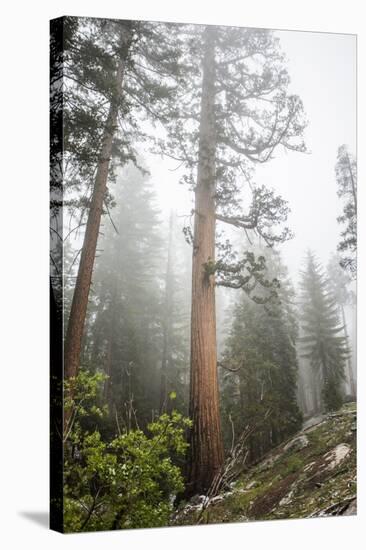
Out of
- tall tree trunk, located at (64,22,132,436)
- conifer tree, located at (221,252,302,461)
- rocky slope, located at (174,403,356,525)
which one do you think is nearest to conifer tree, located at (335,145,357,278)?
conifer tree, located at (221,252,302,461)

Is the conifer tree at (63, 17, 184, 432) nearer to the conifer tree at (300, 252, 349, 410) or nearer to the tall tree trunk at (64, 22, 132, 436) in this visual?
the tall tree trunk at (64, 22, 132, 436)

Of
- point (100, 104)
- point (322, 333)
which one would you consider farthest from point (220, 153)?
point (322, 333)

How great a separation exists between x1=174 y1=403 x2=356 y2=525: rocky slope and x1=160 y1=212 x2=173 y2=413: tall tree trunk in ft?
3.66

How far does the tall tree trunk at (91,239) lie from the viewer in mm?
7109

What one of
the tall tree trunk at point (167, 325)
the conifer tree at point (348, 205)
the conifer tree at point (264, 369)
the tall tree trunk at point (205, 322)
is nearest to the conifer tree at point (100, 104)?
the tall tree trunk at point (205, 322)

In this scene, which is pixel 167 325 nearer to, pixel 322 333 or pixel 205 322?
pixel 205 322

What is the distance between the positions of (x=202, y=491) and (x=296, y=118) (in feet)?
13.0

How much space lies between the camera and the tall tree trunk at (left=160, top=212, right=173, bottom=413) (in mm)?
7439

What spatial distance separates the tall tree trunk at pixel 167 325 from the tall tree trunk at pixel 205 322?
28 centimetres

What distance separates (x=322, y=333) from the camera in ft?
27.1

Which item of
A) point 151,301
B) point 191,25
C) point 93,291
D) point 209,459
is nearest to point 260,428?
point 209,459

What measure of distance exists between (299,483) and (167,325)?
6.89 feet

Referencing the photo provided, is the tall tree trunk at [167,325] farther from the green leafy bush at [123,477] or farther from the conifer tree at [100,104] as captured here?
the conifer tree at [100,104]

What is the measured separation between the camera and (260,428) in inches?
308
